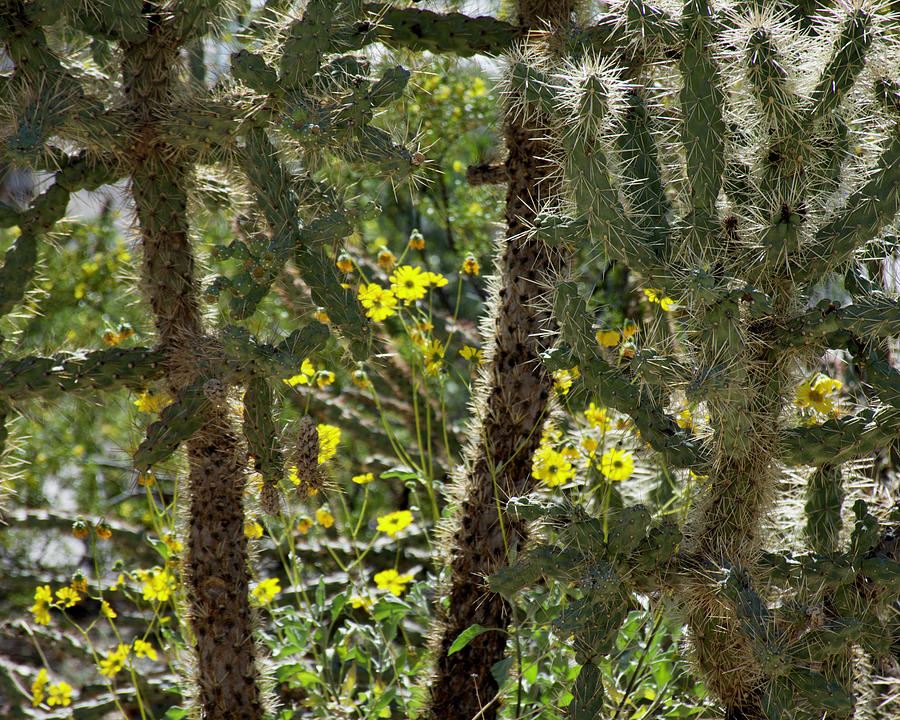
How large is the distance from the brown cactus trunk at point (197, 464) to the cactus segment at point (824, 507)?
3.92ft

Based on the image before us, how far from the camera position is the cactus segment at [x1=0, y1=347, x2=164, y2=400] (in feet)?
5.63

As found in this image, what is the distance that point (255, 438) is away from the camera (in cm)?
159

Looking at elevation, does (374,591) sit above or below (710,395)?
below

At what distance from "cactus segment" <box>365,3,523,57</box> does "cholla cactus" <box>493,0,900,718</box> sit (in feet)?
1.27

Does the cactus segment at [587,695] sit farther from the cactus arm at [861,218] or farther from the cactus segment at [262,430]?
the cactus arm at [861,218]

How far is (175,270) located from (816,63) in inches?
52.4

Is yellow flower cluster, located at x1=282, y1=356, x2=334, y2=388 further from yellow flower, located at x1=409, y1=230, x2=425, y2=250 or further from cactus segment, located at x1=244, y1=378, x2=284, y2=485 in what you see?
yellow flower, located at x1=409, y1=230, x2=425, y2=250

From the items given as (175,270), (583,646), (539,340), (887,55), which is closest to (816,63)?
(887,55)

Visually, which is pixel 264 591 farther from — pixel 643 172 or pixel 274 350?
pixel 643 172

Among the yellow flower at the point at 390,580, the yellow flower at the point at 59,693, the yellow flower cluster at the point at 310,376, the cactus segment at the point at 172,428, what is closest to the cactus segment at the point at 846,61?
the yellow flower cluster at the point at 310,376

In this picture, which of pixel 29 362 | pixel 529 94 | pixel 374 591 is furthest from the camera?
pixel 374 591

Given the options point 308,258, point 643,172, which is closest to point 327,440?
point 308,258

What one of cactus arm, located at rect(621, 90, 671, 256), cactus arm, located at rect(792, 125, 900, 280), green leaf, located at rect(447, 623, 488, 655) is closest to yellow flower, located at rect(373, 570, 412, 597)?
green leaf, located at rect(447, 623, 488, 655)

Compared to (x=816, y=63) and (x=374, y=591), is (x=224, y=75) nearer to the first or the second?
(x=816, y=63)
